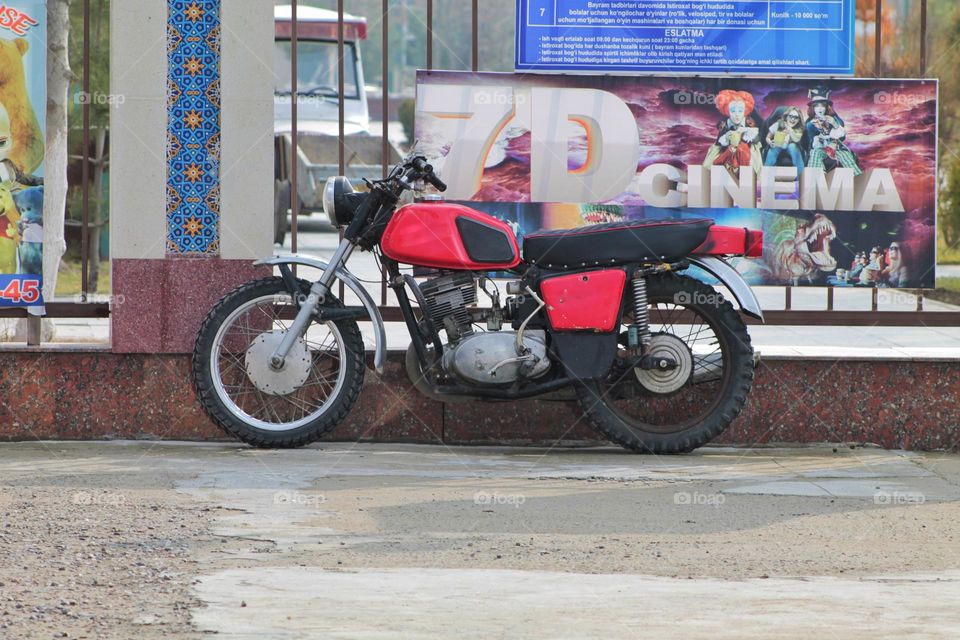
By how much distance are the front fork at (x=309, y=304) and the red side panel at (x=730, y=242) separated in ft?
4.86

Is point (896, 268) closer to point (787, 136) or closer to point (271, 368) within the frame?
point (787, 136)

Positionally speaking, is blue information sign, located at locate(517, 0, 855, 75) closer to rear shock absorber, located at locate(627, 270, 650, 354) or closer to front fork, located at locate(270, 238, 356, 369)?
rear shock absorber, located at locate(627, 270, 650, 354)

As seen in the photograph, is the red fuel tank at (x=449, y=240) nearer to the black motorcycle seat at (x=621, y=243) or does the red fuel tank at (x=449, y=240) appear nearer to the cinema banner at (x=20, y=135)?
the black motorcycle seat at (x=621, y=243)

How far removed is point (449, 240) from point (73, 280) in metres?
9.52

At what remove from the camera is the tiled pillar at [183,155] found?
6785 mm

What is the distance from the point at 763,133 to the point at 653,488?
1.97 meters

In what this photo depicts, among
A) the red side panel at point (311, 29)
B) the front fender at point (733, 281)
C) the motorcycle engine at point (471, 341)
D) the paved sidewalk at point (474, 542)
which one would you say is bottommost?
the paved sidewalk at point (474, 542)

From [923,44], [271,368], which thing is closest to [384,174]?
[271,368]

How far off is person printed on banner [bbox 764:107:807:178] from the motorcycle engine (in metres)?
1.42

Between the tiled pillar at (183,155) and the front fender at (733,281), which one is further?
the tiled pillar at (183,155)

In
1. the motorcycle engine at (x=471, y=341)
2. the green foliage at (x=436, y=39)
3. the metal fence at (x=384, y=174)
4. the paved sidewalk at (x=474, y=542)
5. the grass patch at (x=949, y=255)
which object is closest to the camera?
the paved sidewalk at (x=474, y=542)

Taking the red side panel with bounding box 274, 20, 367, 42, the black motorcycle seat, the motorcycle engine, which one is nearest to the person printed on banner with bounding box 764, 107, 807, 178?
the black motorcycle seat

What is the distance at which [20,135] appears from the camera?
22.2ft

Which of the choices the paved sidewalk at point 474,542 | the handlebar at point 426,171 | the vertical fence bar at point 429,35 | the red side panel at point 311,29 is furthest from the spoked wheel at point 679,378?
the red side panel at point 311,29
